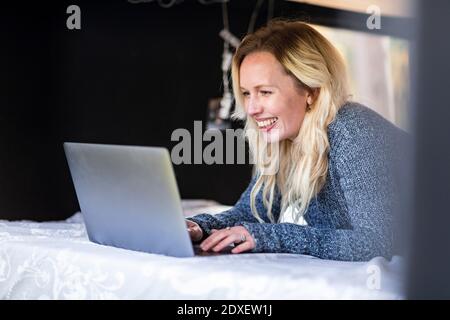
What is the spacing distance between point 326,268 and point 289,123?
74 cm

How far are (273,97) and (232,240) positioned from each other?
603 mm

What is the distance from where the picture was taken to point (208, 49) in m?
5.60

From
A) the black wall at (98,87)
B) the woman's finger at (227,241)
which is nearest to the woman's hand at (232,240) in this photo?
the woman's finger at (227,241)

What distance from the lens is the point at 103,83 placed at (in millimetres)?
5137

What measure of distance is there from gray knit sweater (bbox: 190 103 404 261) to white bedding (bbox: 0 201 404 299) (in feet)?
0.19

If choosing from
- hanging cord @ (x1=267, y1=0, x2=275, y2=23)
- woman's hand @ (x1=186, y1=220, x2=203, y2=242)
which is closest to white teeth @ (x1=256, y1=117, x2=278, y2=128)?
woman's hand @ (x1=186, y1=220, x2=203, y2=242)

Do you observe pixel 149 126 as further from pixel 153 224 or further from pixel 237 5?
pixel 153 224

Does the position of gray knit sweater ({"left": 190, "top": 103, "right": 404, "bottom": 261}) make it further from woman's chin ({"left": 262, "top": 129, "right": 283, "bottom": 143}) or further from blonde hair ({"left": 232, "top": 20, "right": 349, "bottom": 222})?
woman's chin ({"left": 262, "top": 129, "right": 283, "bottom": 143})

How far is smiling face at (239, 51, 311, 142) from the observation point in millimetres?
2480

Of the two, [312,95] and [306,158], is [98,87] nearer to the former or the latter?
[312,95]

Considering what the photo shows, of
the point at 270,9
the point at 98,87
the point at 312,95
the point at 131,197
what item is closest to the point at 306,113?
the point at 312,95

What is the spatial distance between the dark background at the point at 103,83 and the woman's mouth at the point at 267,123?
1668 mm
